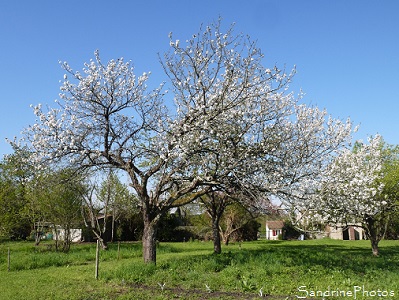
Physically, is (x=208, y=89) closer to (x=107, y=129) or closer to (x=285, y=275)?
(x=107, y=129)

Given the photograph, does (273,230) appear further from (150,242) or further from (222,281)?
(222,281)

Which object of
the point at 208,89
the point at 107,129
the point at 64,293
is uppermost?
the point at 208,89

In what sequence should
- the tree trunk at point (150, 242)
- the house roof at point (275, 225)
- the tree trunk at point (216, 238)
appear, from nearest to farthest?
the tree trunk at point (150, 242) < the tree trunk at point (216, 238) < the house roof at point (275, 225)

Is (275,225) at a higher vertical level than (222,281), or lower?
higher

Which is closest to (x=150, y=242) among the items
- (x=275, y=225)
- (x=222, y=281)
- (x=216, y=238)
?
(x=222, y=281)

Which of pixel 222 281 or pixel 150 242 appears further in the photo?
pixel 150 242

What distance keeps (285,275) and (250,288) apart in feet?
5.51

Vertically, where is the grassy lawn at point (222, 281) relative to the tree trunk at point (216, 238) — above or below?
below

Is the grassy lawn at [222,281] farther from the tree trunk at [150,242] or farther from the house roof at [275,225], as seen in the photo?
the house roof at [275,225]

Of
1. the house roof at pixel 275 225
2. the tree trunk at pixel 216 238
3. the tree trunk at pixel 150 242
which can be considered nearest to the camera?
the tree trunk at pixel 150 242

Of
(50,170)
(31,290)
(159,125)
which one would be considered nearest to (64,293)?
(31,290)

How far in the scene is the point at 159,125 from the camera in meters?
12.7

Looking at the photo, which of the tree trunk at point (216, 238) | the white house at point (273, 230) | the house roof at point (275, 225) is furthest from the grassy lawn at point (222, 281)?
the white house at point (273, 230)

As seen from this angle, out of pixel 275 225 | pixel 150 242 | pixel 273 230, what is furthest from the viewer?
pixel 273 230
